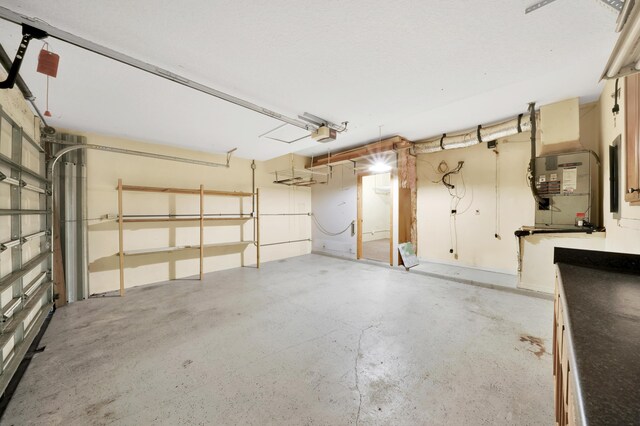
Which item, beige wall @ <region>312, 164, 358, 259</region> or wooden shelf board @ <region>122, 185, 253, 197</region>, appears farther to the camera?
beige wall @ <region>312, 164, 358, 259</region>

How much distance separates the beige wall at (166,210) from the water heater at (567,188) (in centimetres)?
481

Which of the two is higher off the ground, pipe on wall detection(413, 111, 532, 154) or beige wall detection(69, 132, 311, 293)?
pipe on wall detection(413, 111, 532, 154)

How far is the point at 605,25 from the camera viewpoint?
162 centimetres

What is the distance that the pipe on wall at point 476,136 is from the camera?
3.33 meters

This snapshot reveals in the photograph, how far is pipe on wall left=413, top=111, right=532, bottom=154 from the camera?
3.33 m

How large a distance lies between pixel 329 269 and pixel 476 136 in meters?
3.47

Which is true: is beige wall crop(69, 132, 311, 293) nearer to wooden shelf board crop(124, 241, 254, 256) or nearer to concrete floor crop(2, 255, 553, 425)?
wooden shelf board crop(124, 241, 254, 256)

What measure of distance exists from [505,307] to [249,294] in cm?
330

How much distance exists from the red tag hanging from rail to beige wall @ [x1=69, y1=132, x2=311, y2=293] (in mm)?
2482

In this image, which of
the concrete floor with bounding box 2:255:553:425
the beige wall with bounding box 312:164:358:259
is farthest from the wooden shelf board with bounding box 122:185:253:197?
the beige wall with bounding box 312:164:358:259

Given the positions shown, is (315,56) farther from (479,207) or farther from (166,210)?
(479,207)

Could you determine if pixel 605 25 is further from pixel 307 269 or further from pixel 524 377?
pixel 307 269

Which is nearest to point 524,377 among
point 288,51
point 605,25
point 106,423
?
point 605,25

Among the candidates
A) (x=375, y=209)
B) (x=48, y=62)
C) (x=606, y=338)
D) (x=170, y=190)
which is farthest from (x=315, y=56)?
(x=375, y=209)
